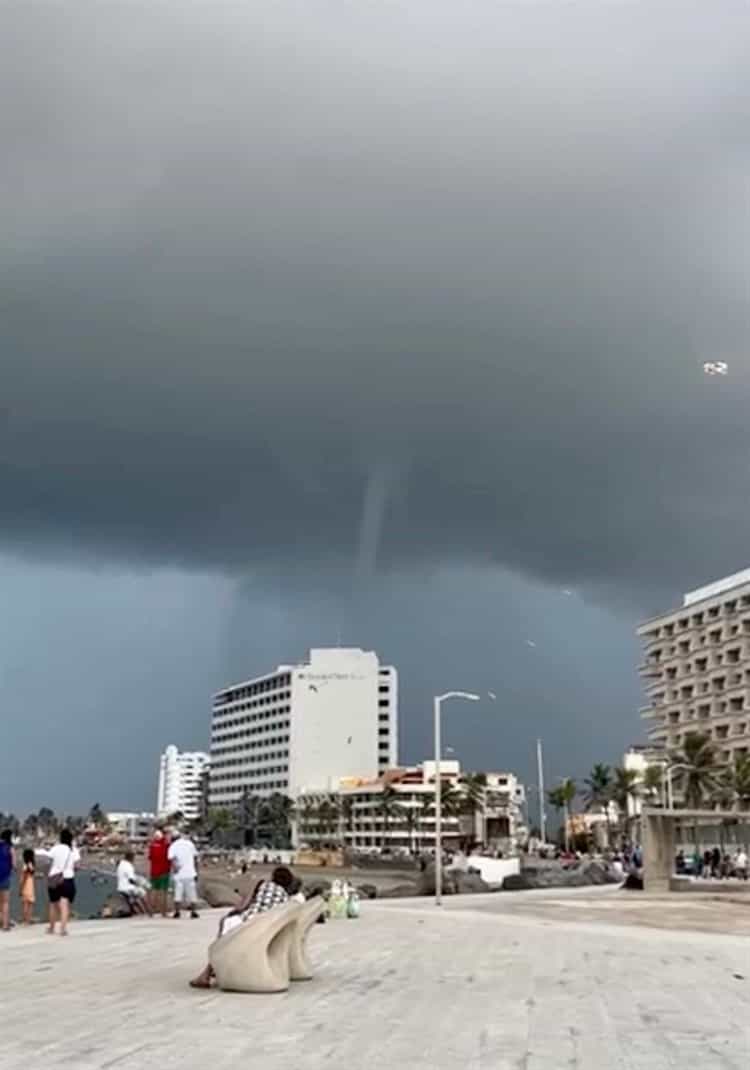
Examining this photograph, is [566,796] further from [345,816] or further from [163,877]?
[163,877]

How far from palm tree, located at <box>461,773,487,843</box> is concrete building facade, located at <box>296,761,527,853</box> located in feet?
0.66

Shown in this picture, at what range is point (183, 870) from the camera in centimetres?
2486

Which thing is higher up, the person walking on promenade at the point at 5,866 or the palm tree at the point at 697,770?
the palm tree at the point at 697,770

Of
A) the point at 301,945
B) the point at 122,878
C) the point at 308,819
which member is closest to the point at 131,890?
the point at 122,878

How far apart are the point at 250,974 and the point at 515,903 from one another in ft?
84.3

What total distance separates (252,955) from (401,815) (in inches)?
6428

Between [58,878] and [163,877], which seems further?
[163,877]

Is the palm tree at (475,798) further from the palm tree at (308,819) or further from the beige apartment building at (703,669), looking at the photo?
the beige apartment building at (703,669)

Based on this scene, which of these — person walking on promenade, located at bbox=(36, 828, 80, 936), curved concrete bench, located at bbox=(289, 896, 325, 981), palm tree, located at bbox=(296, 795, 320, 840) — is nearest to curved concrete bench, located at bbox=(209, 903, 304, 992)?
curved concrete bench, located at bbox=(289, 896, 325, 981)

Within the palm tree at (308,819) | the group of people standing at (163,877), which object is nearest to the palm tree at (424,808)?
the palm tree at (308,819)

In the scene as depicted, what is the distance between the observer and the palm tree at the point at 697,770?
350 feet

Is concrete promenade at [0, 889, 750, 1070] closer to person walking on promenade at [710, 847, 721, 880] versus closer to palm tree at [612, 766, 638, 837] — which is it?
person walking on promenade at [710, 847, 721, 880]

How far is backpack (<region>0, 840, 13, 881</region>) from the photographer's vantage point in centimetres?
2158

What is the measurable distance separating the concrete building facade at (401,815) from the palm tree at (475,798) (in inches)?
8.0
